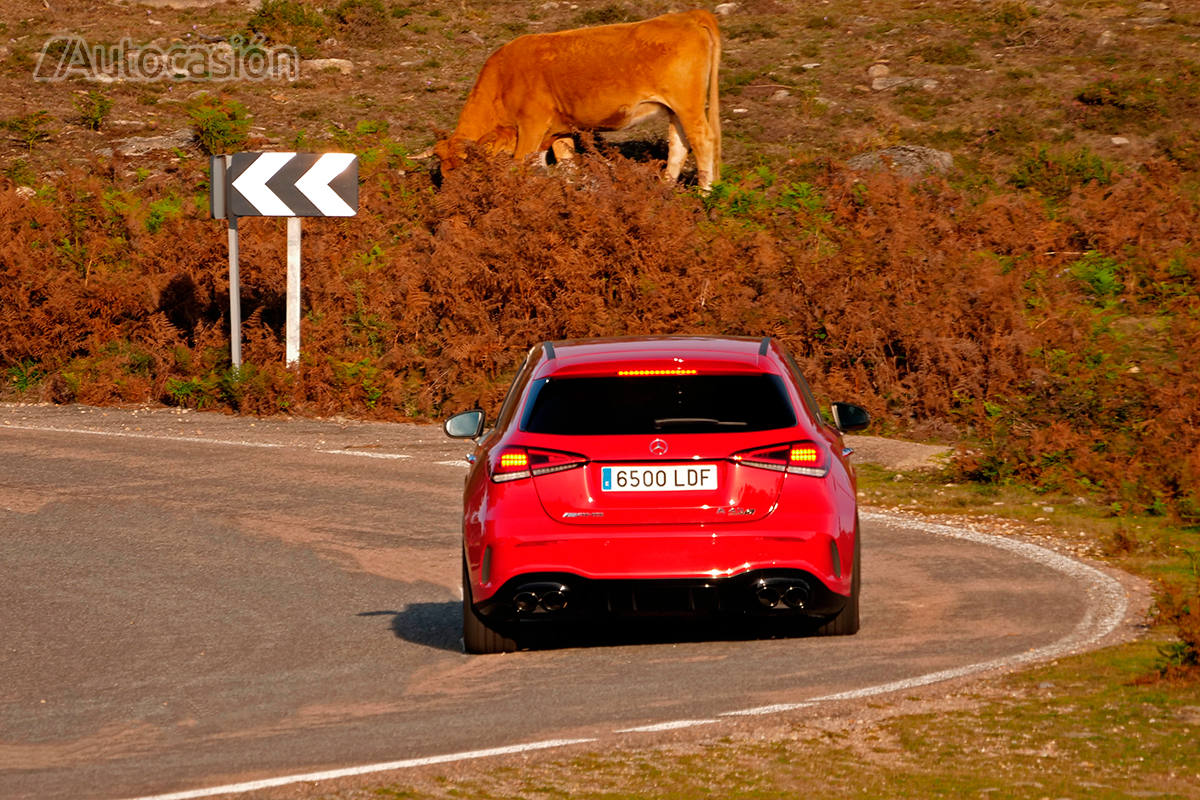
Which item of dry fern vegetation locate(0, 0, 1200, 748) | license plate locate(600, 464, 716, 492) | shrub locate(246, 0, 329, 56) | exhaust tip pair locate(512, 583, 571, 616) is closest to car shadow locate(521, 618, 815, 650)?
exhaust tip pair locate(512, 583, 571, 616)

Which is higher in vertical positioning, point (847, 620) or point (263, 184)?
point (263, 184)

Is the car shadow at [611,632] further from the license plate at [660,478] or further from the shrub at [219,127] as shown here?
the shrub at [219,127]

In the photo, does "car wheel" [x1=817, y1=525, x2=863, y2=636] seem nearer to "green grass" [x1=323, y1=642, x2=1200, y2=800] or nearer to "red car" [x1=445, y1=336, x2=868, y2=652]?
"red car" [x1=445, y1=336, x2=868, y2=652]

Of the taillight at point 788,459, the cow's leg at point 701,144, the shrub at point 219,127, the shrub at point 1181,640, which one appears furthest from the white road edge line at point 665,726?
the shrub at point 219,127

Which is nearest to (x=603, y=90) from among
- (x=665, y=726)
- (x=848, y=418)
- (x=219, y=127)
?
(x=219, y=127)

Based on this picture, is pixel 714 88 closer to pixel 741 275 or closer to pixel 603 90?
pixel 603 90

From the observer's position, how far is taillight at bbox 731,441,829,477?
8.77 metres

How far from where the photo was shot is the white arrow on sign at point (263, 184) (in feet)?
66.0

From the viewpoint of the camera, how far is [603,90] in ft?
87.8

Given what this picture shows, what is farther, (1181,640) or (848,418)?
(848,418)

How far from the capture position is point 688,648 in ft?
30.3

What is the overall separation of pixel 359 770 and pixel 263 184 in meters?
13.9

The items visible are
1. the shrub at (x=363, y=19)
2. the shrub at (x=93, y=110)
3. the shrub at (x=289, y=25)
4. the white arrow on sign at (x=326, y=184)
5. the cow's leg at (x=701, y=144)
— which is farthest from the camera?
the shrub at (x=363, y=19)
